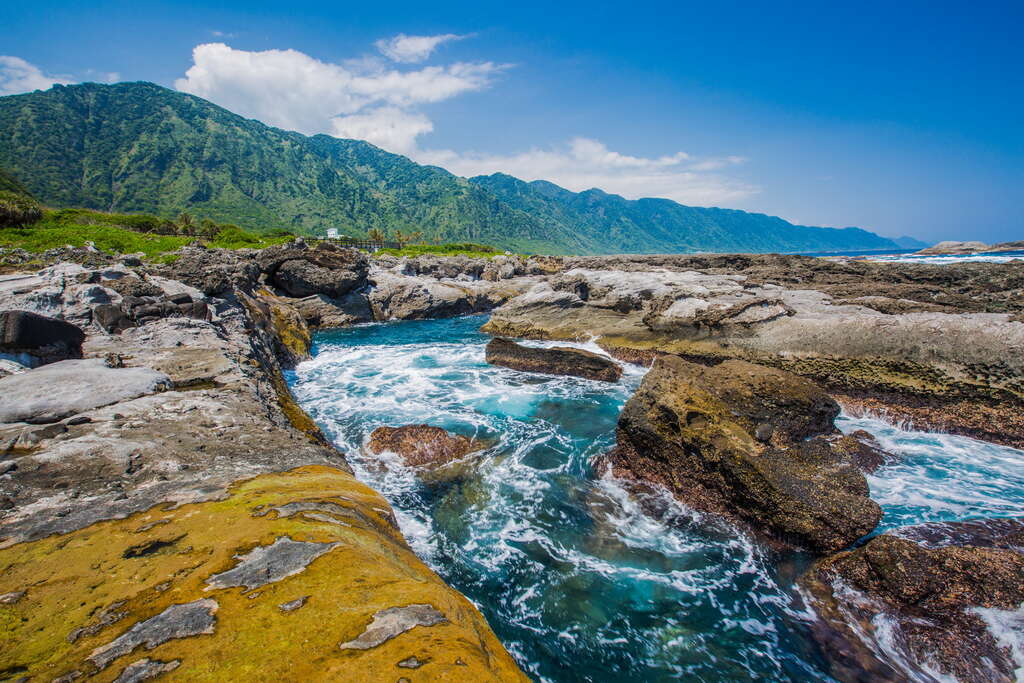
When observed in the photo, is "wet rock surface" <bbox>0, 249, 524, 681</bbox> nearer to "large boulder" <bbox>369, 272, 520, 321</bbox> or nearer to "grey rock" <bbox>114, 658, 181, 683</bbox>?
"grey rock" <bbox>114, 658, 181, 683</bbox>

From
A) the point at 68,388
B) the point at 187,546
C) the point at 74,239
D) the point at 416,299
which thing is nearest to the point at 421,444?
the point at 68,388

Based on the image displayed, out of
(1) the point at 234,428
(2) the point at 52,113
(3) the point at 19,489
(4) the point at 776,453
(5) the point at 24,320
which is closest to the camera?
(3) the point at 19,489

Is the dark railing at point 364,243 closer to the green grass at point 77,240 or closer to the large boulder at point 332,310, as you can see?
the green grass at point 77,240

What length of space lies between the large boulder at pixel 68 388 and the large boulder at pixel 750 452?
11.5 m

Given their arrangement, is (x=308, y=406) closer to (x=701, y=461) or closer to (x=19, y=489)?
(x=19, y=489)

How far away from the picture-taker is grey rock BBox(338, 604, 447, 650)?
280 centimetres

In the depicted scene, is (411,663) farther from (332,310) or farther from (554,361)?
(332,310)

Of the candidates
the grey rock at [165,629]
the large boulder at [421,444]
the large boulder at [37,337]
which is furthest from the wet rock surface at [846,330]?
the large boulder at [37,337]

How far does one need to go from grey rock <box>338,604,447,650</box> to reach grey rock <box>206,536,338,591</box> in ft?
3.66

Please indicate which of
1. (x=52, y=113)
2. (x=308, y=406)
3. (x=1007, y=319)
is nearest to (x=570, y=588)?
(x=308, y=406)

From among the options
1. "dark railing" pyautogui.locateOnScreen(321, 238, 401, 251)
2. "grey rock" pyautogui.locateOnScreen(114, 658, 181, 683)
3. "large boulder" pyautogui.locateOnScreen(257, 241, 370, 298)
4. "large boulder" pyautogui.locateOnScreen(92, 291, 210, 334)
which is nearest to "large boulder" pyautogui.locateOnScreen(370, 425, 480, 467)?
"large boulder" pyautogui.locateOnScreen(92, 291, 210, 334)

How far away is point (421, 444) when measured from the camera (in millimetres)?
12359

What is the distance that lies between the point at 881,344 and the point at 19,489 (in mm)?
22809

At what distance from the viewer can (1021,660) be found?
227 inches
